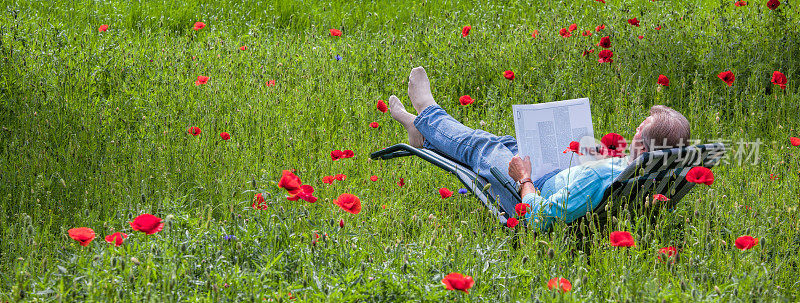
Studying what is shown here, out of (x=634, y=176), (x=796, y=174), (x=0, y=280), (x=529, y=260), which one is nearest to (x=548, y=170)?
(x=634, y=176)

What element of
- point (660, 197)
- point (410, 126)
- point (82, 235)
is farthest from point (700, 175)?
point (82, 235)

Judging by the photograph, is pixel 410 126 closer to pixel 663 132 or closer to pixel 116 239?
pixel 663 132

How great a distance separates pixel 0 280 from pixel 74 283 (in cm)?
70

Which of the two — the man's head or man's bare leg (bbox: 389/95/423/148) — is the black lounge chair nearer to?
the man's head

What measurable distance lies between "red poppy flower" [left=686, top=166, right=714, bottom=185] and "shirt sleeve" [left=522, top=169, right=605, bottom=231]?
43 cm

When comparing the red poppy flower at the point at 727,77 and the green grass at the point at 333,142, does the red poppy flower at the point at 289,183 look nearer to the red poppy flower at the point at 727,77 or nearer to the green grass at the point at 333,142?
the green grass at the point at 333,142

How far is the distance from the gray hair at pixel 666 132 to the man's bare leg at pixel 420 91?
4.33 ft

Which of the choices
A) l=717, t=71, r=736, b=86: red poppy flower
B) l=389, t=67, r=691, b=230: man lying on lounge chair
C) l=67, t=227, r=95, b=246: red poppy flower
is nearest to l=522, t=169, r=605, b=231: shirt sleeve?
l=389, t=67, r=691, b=230: man lying on lounge chair

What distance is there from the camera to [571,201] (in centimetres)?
290

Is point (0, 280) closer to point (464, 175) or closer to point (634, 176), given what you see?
point (464, 175)

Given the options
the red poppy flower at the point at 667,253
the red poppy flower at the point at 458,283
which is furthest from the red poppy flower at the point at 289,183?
the red poppy flower at the point at 667,253

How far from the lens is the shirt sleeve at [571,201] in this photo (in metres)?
2.84

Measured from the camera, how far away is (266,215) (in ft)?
8.38

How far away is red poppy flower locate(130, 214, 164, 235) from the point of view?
1.99 m
